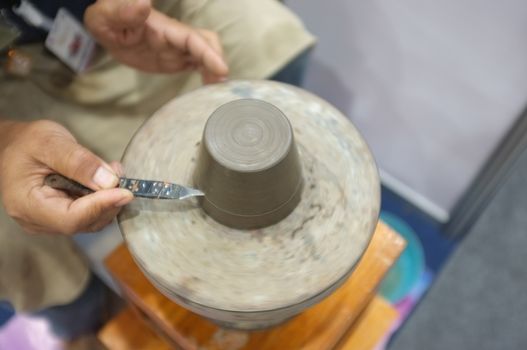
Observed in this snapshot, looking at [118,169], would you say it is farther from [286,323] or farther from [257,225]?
[286,323]

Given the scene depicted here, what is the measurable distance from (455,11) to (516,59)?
14 centimetres

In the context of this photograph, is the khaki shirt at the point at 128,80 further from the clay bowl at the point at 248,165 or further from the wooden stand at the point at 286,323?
the clay bowl at the point at 248,165

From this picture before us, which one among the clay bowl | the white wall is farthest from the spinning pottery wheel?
the white wall

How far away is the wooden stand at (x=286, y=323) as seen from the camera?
2.47 feet

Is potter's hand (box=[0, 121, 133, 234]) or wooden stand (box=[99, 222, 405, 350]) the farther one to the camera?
wooden stand (box=[99, 222, 405, 350])

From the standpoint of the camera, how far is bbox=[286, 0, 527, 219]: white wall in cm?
98

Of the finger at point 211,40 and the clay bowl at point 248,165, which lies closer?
the clay bowl at point 248,165

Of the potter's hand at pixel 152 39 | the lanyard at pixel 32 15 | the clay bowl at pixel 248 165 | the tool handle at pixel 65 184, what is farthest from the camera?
the lanyard at pixel 32 15

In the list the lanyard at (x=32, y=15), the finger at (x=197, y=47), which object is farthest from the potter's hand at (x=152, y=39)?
the lanyard at (x=32, y=15)

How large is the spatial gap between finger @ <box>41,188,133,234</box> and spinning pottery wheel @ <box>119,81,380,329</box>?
26mm

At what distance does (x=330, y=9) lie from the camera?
1.19 metres

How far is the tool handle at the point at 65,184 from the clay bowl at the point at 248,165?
17cm

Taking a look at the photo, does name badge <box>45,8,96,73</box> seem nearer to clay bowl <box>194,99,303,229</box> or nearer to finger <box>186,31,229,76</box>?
finger <box>186,31,229,76</box>

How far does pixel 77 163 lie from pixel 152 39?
301 millimetres
